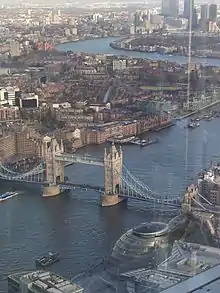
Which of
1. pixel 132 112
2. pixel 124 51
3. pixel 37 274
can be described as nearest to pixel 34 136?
pixel 132 112

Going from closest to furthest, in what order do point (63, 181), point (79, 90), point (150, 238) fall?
point (150, 238)
point (63, 181)
point (79, 90)

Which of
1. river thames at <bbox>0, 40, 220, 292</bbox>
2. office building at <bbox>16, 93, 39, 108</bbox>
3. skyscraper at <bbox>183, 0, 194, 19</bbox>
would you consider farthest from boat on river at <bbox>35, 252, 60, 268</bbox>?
office building at <bbox>16, 93, 39, 108</bbox>

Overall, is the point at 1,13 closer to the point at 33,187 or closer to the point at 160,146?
the point at 160,146

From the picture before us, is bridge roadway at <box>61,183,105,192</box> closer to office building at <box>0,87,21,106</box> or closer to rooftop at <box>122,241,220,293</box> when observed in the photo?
rooftop at <box>122,241,220,293</box>

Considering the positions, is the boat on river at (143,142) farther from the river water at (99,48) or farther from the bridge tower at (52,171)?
the river water at (99,48)

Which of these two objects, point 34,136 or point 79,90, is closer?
point 34,136

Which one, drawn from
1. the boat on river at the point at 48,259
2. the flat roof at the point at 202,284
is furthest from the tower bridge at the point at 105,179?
the flat roof at the point at 202,284
